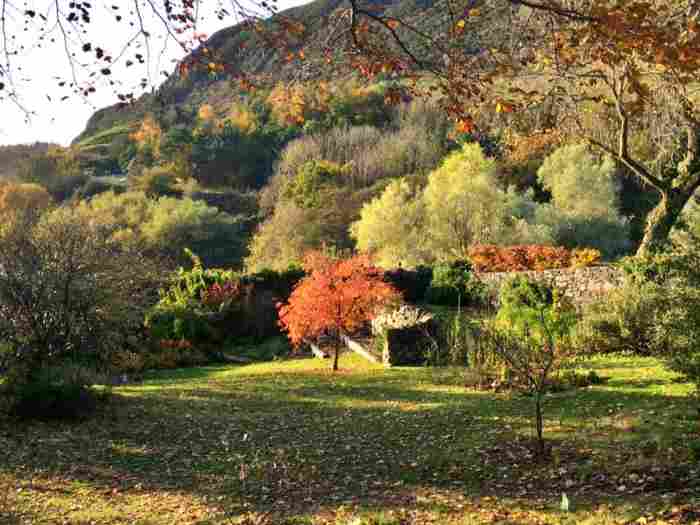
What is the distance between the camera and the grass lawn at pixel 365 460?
5602mm

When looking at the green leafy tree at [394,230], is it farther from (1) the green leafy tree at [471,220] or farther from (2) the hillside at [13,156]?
(2) the hillside at [13,156]

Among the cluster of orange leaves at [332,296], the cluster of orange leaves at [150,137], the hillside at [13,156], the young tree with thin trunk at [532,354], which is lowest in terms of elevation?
the young tree with thin trunk at [532,354]

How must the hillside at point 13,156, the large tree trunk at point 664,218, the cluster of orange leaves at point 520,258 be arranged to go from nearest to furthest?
the large tree trunk at point 664,218
the cluster of orange leaves at point 520,258
the hillside at point 13,156

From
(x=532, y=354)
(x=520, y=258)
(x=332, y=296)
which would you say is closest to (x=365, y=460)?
(x=532, y=354)

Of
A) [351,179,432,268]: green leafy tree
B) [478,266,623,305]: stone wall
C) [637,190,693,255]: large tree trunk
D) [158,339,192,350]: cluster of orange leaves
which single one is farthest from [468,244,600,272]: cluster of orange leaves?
[158,339,192,350]: cluster of orange leaves

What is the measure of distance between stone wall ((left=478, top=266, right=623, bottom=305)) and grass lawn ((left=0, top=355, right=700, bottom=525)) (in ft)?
22.0

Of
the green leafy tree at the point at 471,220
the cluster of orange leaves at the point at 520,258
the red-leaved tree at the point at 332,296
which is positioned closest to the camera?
the red-leaved tree at the point at 332,296

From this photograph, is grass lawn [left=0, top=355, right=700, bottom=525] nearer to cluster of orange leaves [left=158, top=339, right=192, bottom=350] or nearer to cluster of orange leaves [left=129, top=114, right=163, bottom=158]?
cluster of orange leaves [left=158, top=339, right=192, bottom=350]

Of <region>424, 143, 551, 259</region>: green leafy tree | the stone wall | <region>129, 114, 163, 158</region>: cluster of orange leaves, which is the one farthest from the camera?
<region>129, 114, 163, 158</region>: cluster of orange leaves

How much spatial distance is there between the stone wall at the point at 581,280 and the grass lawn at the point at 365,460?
671cm

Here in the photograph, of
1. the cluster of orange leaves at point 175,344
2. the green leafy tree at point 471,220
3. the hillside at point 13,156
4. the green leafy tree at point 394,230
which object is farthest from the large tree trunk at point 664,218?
the hillside at point 13,156

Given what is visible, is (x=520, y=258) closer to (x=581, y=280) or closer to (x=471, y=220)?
(x=581, y=280)

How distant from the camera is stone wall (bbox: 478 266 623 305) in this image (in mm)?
18047

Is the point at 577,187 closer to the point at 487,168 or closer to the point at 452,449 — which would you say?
the point at 487,168
